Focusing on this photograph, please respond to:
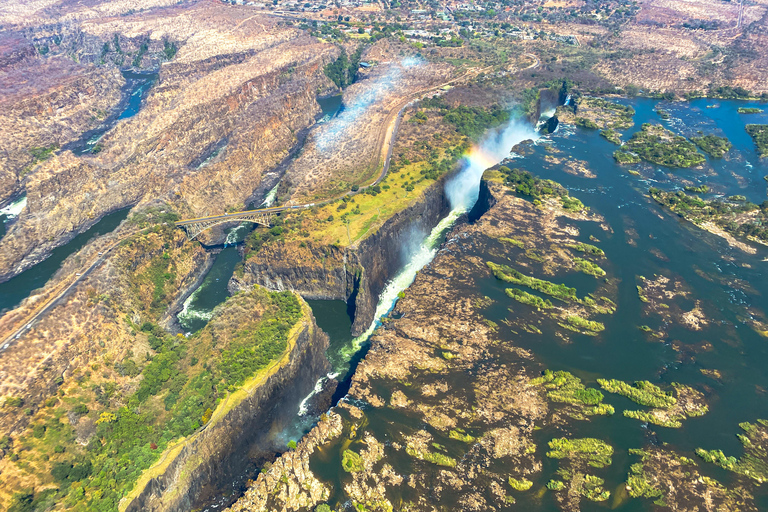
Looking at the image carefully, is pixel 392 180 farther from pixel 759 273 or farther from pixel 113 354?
pixel 759 273

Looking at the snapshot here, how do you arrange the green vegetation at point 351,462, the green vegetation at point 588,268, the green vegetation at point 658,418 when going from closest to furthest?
the green vegetation at point 351,462, the green vegetation at point 658,418, the green vegetation at point 588,268

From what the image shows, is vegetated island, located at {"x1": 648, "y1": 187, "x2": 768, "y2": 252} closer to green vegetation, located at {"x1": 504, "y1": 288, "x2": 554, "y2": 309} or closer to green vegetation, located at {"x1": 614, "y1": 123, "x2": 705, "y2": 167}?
green vegetation, located at {"x1": 614, "y1": 123, "x2": 705, "y2": 167}

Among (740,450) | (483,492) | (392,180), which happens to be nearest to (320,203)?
(392,180)

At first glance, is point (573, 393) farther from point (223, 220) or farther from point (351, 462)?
point (223, 220)

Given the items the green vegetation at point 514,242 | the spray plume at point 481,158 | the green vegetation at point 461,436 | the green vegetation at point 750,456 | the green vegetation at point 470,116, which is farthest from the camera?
the green vegetation at point 470,116

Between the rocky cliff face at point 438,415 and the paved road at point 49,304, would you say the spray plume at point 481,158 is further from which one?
the paved road at point 49,304

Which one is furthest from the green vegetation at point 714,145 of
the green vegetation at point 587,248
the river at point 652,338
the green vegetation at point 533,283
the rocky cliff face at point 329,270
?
the rocky cliff face at point 329,270

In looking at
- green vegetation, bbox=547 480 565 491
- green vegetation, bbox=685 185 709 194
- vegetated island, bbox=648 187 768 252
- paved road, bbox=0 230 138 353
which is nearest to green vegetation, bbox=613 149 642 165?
green vegetation, bbox=685 185 709 194
